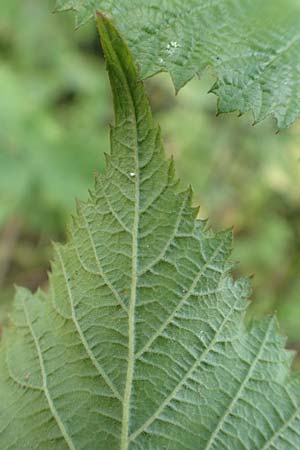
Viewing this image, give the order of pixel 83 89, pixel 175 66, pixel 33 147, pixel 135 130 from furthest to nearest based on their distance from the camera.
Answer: pixel 83 89 < pixel 33 147 < pixel 175 66 < pixel 135 130

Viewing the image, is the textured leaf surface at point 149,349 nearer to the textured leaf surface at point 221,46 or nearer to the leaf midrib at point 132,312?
the leaf midrib at point 132,312

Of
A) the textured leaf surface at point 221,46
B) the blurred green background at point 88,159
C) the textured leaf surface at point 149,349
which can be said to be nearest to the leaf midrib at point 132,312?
the textured leaf surface at point 149,349

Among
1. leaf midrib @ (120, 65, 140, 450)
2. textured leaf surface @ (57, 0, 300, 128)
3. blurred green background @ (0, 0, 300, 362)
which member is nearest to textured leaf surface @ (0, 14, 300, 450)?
leaf midrib @ (120, 65, 140, 450)

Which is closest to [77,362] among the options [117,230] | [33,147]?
[117,230]

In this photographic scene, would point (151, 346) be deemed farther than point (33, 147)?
No

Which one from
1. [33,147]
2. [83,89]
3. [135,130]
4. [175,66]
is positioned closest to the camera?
[135,130]

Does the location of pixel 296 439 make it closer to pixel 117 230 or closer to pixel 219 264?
pixel 219 264
